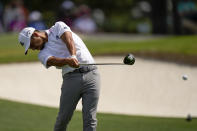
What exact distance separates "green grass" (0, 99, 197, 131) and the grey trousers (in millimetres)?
2352

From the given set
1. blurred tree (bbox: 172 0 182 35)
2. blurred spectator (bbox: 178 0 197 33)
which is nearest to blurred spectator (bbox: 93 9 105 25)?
blurred spectator (bbox: 178 0 197 33)

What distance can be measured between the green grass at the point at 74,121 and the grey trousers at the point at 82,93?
2352 mm

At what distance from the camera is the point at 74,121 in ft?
39.7

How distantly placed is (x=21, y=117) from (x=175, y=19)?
16.9 m

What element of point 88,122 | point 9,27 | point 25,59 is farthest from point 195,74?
point 9,27

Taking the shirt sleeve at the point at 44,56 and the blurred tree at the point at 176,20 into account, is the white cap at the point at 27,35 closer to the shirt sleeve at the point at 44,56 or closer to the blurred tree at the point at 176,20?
the shirt sleeve at the point at 44,56

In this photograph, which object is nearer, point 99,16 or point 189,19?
point 189,19

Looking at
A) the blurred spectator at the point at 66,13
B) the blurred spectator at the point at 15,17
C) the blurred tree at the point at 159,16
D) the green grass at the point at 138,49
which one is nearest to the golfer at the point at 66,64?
the green grass at the point at 138,49

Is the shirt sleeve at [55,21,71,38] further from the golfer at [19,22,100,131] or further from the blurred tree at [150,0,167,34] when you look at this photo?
the blurred tree at [150,0,167,34]

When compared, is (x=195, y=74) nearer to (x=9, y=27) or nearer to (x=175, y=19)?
(x=175, y=19)

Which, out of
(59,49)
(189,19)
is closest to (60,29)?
(59,49)

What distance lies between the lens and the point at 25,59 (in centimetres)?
1836

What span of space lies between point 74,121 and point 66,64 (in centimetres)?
358

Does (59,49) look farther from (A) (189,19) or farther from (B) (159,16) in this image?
(A) (189,19)
